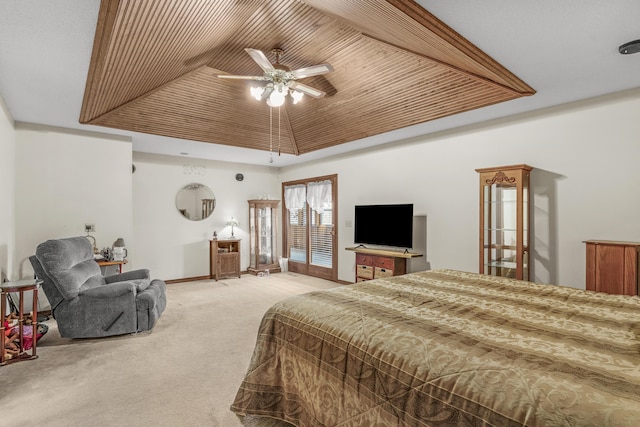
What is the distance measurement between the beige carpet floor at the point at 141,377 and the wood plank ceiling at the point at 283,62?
2.53m

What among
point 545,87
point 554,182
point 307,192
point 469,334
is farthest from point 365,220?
point 469,334

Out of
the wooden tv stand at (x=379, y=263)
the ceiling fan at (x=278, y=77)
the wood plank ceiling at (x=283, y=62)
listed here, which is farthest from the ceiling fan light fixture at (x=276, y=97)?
the wooden tv stand at (x=379, y=263)

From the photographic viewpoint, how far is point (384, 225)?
16.7 feet

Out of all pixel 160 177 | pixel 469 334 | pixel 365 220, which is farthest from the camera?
pixel 160 177

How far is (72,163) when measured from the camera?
4359 millimetres

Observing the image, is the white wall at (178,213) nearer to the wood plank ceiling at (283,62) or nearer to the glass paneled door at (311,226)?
the glass paneled door at (311,226)

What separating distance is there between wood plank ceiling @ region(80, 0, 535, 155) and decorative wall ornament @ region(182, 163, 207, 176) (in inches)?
61.9

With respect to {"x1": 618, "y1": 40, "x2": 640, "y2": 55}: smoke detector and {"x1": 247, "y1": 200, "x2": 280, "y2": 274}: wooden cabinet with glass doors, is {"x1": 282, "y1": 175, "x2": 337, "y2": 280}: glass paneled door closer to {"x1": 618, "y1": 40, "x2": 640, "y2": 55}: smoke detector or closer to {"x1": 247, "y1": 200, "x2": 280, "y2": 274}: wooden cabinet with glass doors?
{"x1": 247, "y1": 200, "x2": 280, "y2": 274}: wooden cabinet with glass doors

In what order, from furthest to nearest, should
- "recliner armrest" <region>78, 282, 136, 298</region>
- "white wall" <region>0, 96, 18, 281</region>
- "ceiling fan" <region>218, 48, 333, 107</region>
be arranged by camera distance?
"white wall" <region>0, 96, 18, 281</region>, "recliner armrest" <region>78, 282, 136, 298</region>, "ceiling fan" <region>218, 48, 333, 107</region>

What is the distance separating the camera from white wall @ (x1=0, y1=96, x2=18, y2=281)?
3.34 metres

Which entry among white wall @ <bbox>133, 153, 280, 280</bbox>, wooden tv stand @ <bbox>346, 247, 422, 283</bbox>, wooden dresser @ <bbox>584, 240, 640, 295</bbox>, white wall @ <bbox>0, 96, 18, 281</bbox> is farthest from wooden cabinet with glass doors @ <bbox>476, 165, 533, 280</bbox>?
white wall @ <bbox>0, 96, 18, 281</bbox>

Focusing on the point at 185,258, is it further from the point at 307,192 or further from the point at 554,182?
the point at 554,182

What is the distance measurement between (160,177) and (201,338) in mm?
3722

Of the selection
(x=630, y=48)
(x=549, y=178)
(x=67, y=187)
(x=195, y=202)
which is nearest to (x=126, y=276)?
(x=67, y=187)
